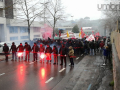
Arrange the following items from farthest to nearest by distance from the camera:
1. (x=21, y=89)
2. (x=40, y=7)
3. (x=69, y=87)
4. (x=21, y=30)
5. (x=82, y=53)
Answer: (x=21, y=30)
(x=40, y=7)
(x=82, y=53)
(x=69, y=87)
(x=21, y=89)

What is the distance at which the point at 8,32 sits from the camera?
3759cm

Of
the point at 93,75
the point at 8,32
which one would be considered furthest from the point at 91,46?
the point at 8,32

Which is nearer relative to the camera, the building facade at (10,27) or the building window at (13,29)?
the building facade at (10,27)

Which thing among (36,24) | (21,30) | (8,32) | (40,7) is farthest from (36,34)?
(40,7)

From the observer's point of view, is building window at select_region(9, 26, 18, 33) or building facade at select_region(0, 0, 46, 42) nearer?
building facade at select_region(0, 0, 46, 42)

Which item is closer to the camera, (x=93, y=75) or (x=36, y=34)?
(x=93, y=75)

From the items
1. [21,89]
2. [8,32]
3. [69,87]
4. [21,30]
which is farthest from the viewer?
[21,30]

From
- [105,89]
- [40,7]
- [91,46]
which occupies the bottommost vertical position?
[105,89]

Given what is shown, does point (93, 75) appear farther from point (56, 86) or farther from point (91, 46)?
point (91, 46)

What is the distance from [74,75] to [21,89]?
12.7 ft

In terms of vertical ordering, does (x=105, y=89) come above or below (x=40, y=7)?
below

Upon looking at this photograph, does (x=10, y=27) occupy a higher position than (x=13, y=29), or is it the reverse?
(x=10, y=27)

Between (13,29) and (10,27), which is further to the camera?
(13,29)

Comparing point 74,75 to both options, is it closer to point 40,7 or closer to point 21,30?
point 40,7
